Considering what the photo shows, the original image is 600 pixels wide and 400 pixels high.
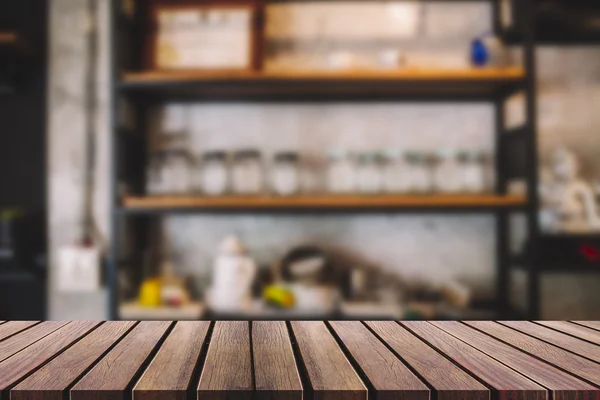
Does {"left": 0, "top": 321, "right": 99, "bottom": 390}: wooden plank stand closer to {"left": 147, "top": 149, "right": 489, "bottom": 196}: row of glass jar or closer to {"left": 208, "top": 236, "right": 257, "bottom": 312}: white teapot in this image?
{"left": 208, "top": 236, "right": 257, "bottom": 312}: white teapot

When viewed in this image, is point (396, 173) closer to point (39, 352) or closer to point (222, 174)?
point (222, 174)

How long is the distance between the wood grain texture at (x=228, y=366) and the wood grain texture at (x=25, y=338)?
0.35m

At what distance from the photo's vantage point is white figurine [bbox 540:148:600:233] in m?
2.04

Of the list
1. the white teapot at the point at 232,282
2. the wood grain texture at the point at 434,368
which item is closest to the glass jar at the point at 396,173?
the white teapot at the point at 232,282

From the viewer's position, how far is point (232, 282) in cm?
207

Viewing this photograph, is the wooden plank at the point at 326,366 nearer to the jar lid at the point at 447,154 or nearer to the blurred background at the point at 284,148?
the blurred background at the point at 284,148

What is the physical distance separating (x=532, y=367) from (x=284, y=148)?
69.4 inches

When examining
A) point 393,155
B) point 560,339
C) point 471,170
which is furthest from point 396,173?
point 560,339

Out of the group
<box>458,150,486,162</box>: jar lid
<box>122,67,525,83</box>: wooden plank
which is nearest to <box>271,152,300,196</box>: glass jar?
<box>122,67,525,83</box>: wooden plank

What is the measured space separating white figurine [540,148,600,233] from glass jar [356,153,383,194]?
76 centimetres

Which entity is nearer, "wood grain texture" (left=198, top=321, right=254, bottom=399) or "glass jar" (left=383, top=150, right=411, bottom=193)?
"wood grain texture" (left=198, top=321, right=254, bottom=399)

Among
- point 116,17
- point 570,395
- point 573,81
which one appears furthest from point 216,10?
point 570,395

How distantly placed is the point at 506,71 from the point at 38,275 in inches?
98.9

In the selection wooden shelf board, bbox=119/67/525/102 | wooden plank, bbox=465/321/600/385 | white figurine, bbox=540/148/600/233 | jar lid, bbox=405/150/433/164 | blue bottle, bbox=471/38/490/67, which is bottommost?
wooden plank, bbox=465/321/600/385
